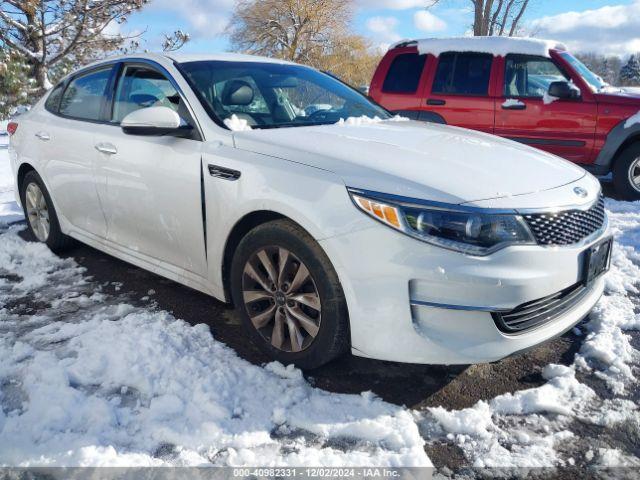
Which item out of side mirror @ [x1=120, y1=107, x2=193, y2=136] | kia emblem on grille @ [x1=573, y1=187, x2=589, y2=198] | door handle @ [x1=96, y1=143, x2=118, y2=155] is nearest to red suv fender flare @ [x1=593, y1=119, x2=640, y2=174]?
kia emblem on grille @ [x1=573, y1=187, x2=589, y2=198]

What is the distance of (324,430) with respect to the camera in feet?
7.43

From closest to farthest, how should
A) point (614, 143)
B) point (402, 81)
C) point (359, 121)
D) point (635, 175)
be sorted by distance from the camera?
point (359, 121)
point (614, 143)
point (635, 175)
point (402, 81)

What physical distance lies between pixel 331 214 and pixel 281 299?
57 cm

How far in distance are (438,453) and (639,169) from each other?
223 inches

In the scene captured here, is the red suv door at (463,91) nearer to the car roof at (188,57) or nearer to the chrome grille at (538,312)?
the car roof at (188,57)

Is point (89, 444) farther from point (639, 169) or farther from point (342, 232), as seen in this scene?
point (639, 169)

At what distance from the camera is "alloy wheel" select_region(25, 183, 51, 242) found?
4.47 m

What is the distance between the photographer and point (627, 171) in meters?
6.41

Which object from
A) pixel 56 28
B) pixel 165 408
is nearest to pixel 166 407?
pixel 165 408

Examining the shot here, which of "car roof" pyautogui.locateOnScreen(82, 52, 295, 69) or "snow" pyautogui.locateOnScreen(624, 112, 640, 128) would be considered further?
"snow" pyautogui.locateOnScreen(624, 112, 640, 128)

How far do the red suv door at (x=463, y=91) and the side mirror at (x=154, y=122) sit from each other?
4789mm

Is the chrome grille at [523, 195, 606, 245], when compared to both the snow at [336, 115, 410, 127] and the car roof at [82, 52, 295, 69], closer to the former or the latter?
the snow at [336, 115, 410, 127]

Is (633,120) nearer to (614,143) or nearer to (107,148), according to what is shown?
(614,143)

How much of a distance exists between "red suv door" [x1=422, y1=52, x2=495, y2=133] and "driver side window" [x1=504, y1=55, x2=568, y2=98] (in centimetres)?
23
